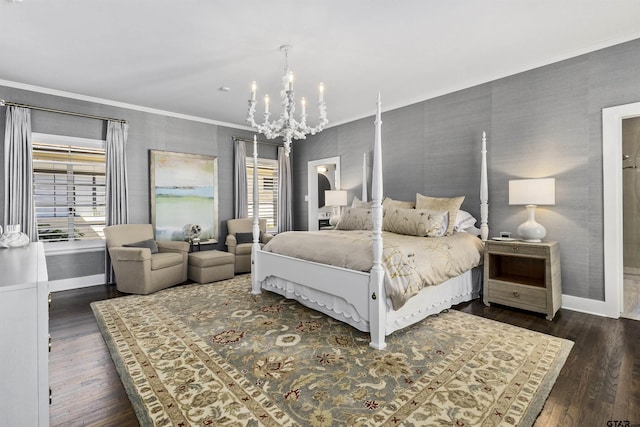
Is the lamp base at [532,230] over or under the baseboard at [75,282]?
over

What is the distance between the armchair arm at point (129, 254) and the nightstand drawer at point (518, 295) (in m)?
4.12

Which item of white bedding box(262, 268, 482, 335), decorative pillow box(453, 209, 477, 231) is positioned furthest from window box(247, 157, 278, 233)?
decorative pillow box(453, 209, 477, 231)

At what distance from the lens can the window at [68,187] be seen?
414 cm

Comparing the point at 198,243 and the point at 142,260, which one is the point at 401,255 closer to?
the point at 142,260

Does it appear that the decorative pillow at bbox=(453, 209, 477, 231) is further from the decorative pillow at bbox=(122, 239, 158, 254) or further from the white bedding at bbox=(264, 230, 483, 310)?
the decorative pillow at bbox=(122, 239, 158, 254)

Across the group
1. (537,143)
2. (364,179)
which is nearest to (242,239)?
(364,179)

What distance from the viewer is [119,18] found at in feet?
8.38

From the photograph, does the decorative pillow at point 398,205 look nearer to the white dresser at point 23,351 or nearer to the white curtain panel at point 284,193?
the white curtain panel at point 284,193

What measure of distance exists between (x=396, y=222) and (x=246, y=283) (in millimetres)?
2262

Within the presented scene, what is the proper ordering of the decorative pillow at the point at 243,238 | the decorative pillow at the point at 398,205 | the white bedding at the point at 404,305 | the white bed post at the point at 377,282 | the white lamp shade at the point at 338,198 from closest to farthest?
the white bed post at the point at 377,282, the white bedding at the point at 404,305, the decorative pillow at the point at 398,205, the decorative pillow at the point at 243,238, the white lamp shade at the point at 338,198

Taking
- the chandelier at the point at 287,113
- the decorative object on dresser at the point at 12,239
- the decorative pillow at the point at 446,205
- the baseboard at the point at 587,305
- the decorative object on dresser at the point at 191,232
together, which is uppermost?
the chandelier at the point at 287,113

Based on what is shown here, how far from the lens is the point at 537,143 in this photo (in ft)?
11.5

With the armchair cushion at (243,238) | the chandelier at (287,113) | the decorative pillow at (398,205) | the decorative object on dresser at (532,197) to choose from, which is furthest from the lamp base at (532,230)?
the armchair cushion at (243,238)

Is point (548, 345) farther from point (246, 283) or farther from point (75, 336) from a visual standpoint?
point (75, 336)
